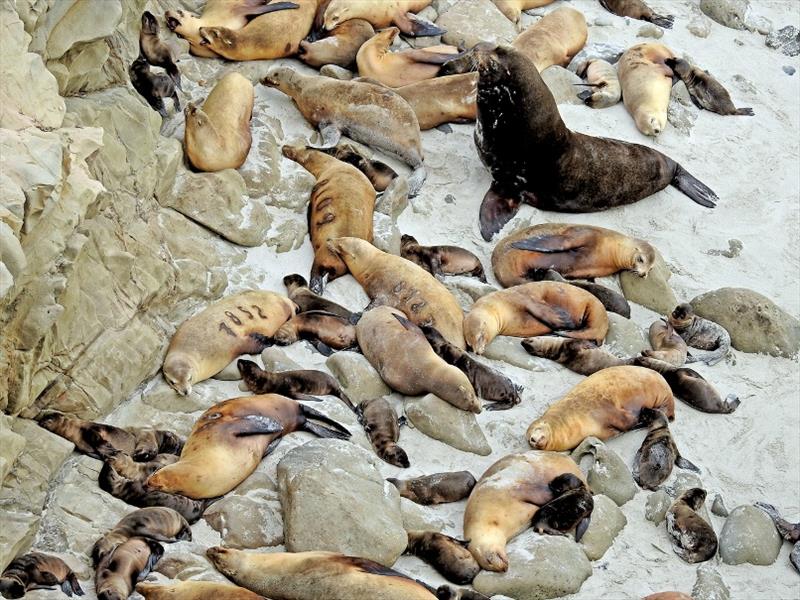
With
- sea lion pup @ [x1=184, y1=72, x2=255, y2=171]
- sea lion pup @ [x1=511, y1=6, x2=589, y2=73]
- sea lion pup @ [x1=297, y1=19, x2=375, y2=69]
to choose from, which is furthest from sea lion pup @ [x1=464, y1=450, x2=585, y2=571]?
sea lion pup @ [x1=511, y1=6, x2=589, y2=73]

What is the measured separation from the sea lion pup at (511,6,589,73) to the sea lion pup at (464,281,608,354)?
253cm

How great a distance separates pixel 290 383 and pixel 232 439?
2.15ft

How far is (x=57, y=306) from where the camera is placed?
5.00 meters

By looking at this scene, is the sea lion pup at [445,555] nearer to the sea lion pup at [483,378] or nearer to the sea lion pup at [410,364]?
the sea lion pup at [410,364]

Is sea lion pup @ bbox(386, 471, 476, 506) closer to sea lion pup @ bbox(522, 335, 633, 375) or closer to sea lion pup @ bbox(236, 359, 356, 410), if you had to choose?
sea lion pup @ bbox(236, 359, 356, 410)

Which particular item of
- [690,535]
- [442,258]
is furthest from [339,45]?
[690,535]

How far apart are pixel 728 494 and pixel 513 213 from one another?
2514mm

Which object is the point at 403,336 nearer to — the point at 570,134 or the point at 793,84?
the point at 570,134

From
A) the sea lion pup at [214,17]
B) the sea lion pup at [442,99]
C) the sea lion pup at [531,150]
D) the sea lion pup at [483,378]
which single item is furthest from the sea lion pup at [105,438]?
the sea lion pup at [442,99]

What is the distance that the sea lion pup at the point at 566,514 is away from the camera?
17.9 feet

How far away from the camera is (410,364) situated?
616cm

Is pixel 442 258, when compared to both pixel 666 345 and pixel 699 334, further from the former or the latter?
pixel 699 334

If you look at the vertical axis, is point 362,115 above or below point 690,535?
above

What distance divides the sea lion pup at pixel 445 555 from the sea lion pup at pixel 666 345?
2.15 meters
